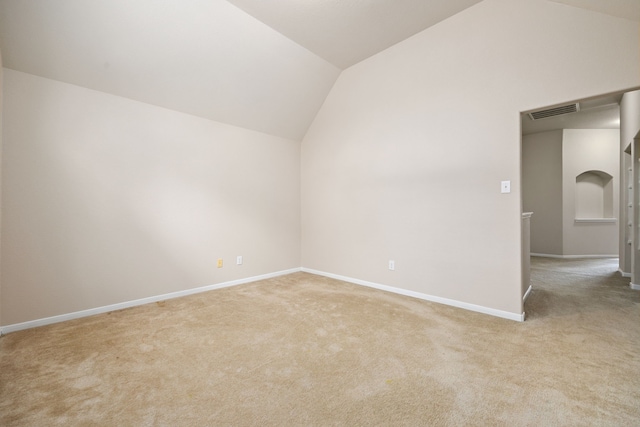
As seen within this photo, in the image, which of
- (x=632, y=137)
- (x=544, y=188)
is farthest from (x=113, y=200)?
(x=544, y=188)

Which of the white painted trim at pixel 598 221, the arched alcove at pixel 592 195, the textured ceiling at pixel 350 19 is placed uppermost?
the textured ceiling at pixel 350 19

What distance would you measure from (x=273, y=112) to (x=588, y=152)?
6847 mm

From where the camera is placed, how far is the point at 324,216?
420 cm

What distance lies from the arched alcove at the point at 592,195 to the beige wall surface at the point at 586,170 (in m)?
0.17

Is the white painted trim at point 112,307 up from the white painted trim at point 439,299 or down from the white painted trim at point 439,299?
up

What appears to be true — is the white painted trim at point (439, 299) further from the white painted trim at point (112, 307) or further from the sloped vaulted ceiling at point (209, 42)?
the sloped vaulted ceiling at point (209, 42)

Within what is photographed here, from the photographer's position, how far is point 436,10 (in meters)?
2.68

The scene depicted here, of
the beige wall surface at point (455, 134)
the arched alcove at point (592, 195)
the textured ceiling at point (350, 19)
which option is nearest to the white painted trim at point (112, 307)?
the beige wall surface at point (455, 134)

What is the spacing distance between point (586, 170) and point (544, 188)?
81 centimetres

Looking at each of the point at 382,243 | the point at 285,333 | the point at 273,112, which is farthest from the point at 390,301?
Result: the point at 273,112

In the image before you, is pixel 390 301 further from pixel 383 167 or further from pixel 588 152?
pixel 588 152

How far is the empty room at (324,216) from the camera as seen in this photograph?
1.53 meters

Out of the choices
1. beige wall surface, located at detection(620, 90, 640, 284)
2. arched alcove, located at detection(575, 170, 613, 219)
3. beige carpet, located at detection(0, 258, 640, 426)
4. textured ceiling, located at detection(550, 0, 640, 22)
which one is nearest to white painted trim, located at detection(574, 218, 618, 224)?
arched alcove, located at detection(575, 170, 613, 219)

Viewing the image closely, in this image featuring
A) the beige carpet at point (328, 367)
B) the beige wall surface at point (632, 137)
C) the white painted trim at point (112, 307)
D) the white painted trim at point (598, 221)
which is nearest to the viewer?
the beige carpet at point (328, 367)
